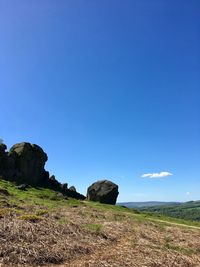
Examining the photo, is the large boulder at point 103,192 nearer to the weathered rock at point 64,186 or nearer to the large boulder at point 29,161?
the weathered rock at point 64,186

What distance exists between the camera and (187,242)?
26547 mm

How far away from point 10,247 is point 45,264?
213 centimetres

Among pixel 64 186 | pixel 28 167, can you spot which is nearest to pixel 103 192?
pixel 64 186

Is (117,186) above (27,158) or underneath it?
underneath

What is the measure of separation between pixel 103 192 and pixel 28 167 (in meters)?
19.6

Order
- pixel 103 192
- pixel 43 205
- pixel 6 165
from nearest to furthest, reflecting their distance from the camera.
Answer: pixel 43 205 < pixel 6 165 < pixel 103 192

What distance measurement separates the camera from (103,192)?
254 feet

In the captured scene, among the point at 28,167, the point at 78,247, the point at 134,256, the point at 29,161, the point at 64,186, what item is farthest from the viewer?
the point at 64,186

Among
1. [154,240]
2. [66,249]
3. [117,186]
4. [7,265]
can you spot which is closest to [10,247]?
[7,265]

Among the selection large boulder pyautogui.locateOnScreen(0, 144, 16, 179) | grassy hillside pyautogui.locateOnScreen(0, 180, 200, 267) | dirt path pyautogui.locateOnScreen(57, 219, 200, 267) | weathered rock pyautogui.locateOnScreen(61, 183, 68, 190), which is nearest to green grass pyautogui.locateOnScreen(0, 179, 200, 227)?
grassy hillside pyautogui.locateOnScreen(0, 180, 200, 267)

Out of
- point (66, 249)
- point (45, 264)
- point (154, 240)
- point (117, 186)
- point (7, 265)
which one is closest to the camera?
point (7, 265)

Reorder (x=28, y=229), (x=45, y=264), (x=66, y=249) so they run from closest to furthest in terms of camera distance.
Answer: (x=45, y=264) < (x=66, y=249) < (x=28, y=229)

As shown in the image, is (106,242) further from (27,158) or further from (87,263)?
(27,158)

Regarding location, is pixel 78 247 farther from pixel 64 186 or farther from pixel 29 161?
pixel 64 186
